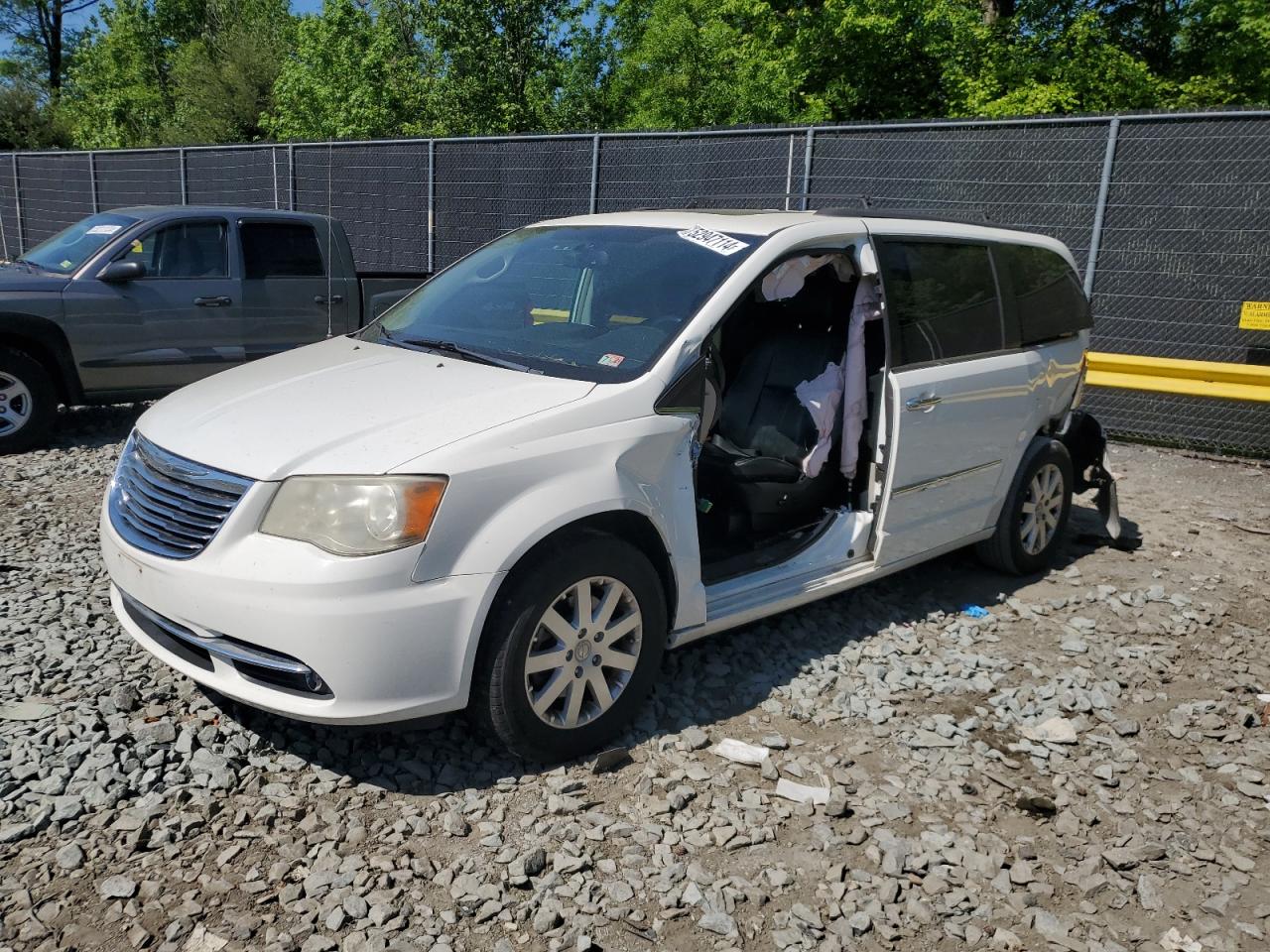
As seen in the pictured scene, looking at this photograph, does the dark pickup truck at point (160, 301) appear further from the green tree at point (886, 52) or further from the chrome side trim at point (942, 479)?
the green tree at point (886, 52)

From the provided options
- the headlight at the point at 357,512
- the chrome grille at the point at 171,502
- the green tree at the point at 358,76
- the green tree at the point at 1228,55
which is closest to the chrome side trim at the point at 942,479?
the headlight at the point at 357,512

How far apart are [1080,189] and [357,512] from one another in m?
8.06

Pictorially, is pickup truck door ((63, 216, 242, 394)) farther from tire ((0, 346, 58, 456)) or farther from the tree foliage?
the tree foliage

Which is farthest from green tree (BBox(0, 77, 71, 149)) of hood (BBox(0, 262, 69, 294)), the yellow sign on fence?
the yellow sign on fence

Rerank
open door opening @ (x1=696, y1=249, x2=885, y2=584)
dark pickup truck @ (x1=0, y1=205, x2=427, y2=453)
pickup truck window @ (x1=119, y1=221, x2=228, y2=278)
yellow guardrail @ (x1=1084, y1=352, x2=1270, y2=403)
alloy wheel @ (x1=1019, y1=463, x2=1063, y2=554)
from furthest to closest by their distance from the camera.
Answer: yellow guardrail @ (x1=1084, y1=352, x2=1270, y2=403)
pickup truck window @ (x1=119, y1=221, x2=228, y2=278)
dark pickup truck @ (x1=0, y1=205, x2=427, y2=453)
alloy wheel @ (x1=1019, y1=463, x2=1063, y2=554)
open door opening @ (x1=696, y1=249, x2=885, y2=584)

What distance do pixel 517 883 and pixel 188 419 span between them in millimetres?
1907

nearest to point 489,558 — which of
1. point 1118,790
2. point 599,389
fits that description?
point 599,389

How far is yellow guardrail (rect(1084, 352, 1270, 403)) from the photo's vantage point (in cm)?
833

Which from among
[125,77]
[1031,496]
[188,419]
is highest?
[125,77]

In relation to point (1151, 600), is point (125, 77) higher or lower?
higher

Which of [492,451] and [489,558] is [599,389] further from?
[489,558]

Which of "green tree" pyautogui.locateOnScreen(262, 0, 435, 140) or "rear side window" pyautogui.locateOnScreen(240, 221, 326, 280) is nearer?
"rear side window" pyautogui.locateOnScreen(240, 221, 326, 280)

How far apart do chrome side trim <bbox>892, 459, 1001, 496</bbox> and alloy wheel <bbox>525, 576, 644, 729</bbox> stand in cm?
162

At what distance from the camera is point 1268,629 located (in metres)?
5.20
